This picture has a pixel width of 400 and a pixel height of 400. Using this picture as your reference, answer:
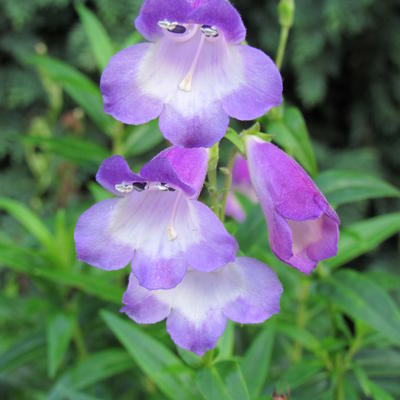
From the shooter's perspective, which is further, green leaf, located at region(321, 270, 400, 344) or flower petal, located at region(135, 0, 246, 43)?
green leaf, located at region(321, 270, 400, 344)

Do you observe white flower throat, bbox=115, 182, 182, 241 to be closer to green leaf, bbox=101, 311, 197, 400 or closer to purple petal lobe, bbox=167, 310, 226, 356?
purple petal lobe, bbox=167, 310, 226, 356

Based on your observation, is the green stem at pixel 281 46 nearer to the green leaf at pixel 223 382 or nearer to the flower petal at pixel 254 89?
the flower petal at pixel 254 89

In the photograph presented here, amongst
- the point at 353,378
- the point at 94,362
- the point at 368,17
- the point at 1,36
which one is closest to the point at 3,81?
the point at 1,36

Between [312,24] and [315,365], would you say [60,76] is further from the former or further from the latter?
[312,24]

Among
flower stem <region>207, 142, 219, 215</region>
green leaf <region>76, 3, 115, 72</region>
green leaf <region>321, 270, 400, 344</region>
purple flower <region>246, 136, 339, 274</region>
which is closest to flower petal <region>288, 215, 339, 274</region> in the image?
purple flower <region>246, 136, 339, 274</region>

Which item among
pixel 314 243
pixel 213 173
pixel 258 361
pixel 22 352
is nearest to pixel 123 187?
pixel 213 173

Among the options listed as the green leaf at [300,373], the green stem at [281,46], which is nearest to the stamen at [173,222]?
the green stem at [281,46]

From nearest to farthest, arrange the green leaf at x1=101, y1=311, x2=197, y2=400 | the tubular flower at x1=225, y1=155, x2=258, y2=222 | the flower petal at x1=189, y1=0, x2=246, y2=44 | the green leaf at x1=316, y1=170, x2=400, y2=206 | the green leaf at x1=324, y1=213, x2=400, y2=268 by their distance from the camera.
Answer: the flower petal at x1=189, y1=0, x2=246, y2=44
the green leaf at x1=101, y1=311, x2=197, y2=400
the green leaf at x1=316, y1=170, x2=400, y2=206
the green leaf at x1=324, y1=213, x2=400, y2=268
the tubular flower at x1=225, y1=155, x2=258, y2=222
